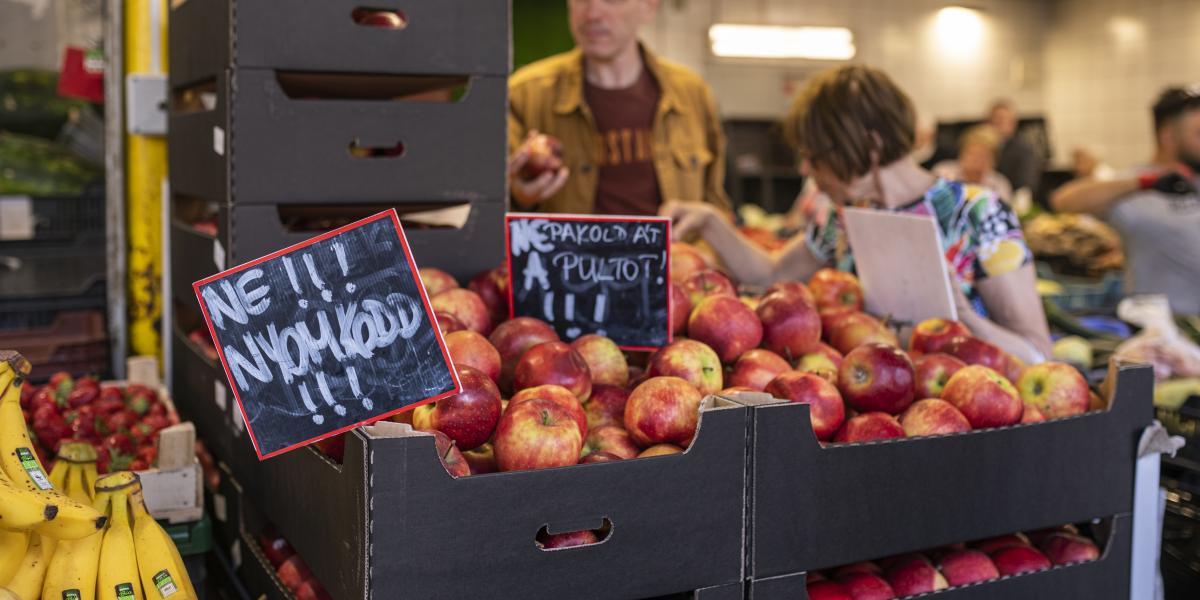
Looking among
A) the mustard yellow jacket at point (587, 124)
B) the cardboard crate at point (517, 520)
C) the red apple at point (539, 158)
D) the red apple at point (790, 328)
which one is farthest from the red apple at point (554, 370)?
the mustard yellow jacket at point (587, 124)

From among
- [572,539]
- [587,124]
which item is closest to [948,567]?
[572,539]

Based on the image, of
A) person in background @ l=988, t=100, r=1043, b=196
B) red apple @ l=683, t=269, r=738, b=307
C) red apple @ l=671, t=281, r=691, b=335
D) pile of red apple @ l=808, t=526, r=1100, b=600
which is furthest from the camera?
person in background @ l=988, t=100, r=1043, b=196

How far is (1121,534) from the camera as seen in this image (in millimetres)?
1872

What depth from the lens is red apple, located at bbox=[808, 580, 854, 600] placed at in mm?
1640

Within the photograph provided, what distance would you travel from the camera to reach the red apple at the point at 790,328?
2.00 m

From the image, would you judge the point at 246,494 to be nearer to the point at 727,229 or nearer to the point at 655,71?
the point at 727,229

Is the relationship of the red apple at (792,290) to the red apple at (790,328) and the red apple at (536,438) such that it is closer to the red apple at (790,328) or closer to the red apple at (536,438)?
the red apple at (790,328)

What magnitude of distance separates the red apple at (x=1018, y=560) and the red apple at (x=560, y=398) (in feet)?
2.60

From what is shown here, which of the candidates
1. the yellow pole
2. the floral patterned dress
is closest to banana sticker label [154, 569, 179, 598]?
the yellow pole

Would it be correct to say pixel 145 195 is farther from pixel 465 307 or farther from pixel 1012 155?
pixel 1012 155

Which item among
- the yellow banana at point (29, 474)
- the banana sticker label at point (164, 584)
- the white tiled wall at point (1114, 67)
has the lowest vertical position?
the banana sticker label at point (164, 584)

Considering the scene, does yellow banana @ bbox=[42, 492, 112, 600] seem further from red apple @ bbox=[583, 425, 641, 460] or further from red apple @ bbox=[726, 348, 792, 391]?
red apple @ bbox=[726, 348, 792, 391]

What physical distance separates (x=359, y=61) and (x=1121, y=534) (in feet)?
5.37

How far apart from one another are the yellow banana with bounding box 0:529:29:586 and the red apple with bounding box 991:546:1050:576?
60.6 inches
